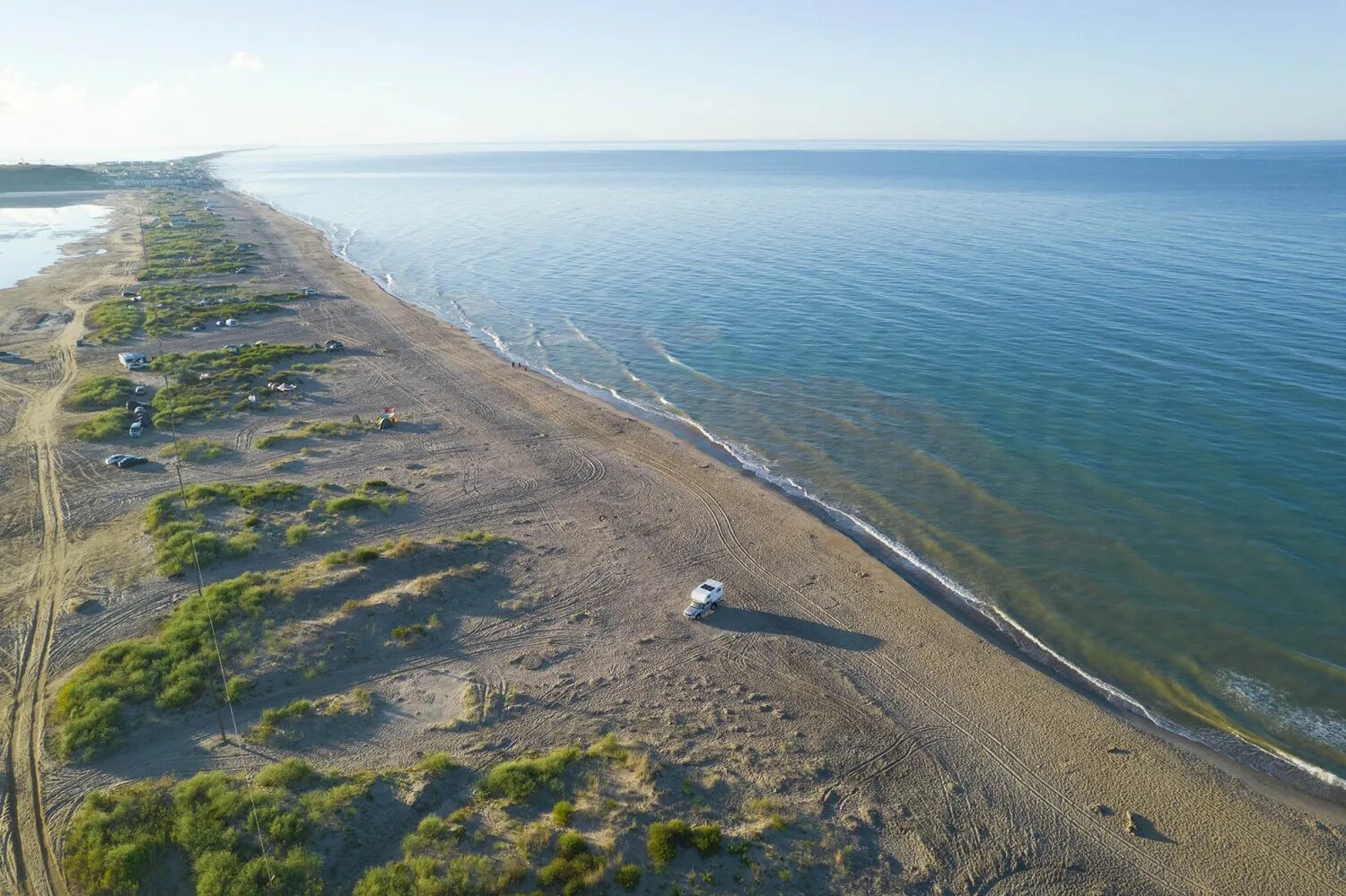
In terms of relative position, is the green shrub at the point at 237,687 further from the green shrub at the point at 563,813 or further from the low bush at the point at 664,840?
the low bush at the point at 664,840

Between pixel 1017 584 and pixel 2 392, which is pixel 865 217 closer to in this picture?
pixel 1017 584

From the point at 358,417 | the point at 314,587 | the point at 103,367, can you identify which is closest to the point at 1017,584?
the point at 314,587

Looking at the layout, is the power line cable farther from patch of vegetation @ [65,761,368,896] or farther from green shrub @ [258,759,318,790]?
green shrub @ [258,759,318,790]

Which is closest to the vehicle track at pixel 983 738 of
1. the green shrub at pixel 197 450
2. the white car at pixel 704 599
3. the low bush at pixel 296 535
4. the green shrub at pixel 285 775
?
the white car at pixel 704 599

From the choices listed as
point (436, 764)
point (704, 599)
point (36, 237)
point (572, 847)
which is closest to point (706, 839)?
point (572, 847)

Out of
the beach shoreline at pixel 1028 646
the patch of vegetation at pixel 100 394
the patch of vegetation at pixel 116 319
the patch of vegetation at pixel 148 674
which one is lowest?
the beach shoreline at pixel 1028 646

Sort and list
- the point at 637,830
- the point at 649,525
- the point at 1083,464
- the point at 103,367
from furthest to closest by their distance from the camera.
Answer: the point at 103,367, the point at 1083,464, the point at 649,525, the point at 637,830
